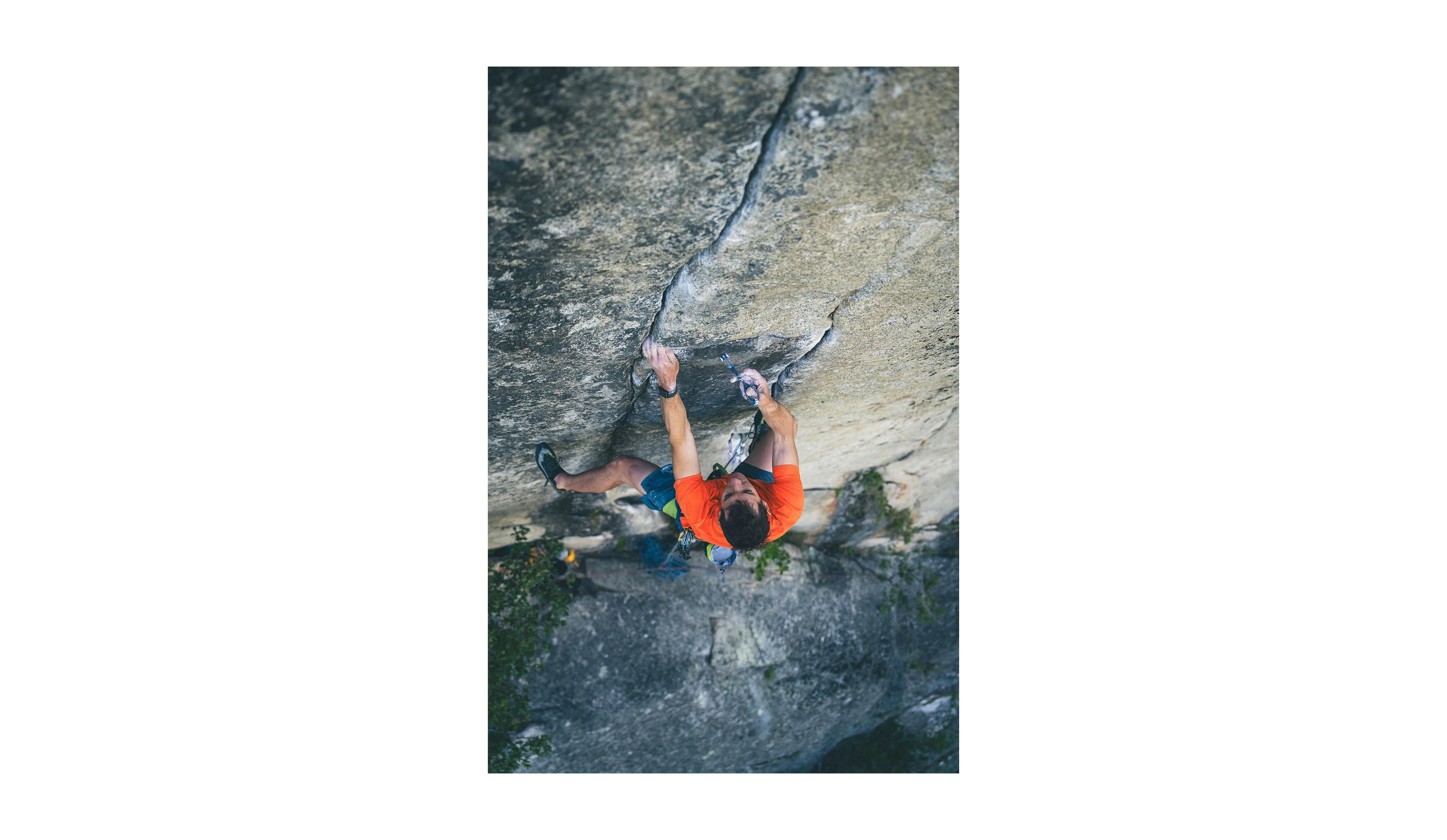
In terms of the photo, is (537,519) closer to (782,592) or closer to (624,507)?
(624,507)

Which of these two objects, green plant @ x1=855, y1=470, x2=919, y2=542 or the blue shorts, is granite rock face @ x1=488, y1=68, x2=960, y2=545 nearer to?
the blue shorts

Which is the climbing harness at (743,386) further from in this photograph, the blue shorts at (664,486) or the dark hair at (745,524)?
the dark hair at (745,524)

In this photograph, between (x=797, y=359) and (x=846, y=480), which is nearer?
(x=797, y=359)

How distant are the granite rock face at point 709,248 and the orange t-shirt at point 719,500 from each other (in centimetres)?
24

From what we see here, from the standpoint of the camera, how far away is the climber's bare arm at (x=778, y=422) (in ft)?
10.3

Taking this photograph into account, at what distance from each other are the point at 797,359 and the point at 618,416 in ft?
2.56

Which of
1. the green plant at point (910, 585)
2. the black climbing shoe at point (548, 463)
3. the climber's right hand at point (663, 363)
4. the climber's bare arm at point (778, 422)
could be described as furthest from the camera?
the green plant at point (910, 585)

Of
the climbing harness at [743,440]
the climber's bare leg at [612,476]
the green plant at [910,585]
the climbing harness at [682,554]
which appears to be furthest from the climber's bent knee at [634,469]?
the green plant at [910,585]

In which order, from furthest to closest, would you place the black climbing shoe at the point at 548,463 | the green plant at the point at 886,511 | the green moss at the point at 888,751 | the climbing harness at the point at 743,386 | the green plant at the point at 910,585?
the green plant at the point at 886,511, the green plant at the point at 910,585, the green moss at the point at 888,751, the black climbing shoe at the point at 548,463, the climbing harness at the point at 743,386

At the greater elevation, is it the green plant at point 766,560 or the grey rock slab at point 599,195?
the grey rock slab at point 599,195

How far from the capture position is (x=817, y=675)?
12.7 ft

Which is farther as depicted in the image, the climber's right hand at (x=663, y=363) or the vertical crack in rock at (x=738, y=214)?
the climber's right hand at (x=663, y=363)

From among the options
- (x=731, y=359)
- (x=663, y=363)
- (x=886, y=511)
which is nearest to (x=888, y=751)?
(x=886, y=511)

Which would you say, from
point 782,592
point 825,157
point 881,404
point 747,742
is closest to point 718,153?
point 825,157
